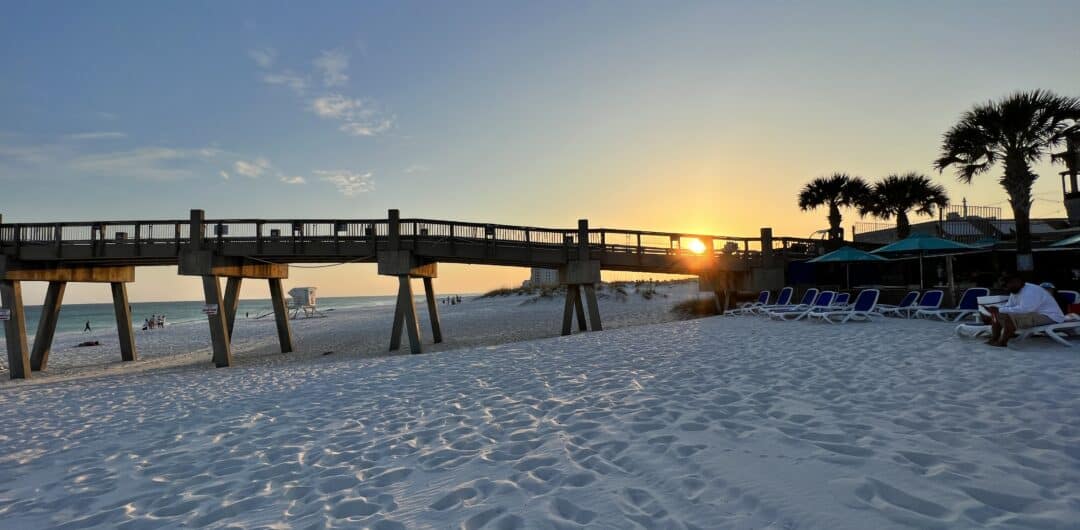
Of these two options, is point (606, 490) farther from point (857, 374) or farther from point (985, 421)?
point (857, 374)

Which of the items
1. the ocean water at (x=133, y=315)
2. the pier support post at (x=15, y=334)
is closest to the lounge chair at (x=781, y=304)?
the pier support post at (x=15, y=334)

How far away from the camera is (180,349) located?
925 inches

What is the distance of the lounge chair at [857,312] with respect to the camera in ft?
42.4

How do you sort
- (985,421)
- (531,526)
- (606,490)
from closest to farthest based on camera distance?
1. (531,526)
2. (606,490)
3. (985,421)

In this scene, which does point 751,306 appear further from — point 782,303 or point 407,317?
point 407,317

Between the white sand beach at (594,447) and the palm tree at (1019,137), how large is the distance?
9801 mm

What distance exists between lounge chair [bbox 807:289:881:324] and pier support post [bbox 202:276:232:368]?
59.9 ft

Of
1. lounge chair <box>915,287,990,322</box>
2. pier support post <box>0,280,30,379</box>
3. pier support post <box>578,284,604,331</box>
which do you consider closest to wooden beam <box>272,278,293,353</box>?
pier support post <box>0,280,30,379</box>

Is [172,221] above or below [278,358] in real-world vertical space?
above

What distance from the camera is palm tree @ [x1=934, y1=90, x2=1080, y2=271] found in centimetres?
1412

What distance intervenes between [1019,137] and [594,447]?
61.0ft

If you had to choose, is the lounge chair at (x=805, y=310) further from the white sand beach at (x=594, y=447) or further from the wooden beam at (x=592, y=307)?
the wooden beam at (x=592, y=307)

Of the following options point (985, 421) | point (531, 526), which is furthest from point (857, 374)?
point (531, 526)

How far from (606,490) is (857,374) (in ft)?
16.4
